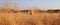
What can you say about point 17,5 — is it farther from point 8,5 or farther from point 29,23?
point 29,23

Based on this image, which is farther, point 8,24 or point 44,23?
point 44,23

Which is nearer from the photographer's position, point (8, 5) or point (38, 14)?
point (8, 5)

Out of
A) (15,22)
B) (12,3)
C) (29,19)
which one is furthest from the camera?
(29,19)

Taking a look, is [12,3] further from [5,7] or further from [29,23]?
[29,23]

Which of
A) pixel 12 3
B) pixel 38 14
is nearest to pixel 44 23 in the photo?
pixel 38 14

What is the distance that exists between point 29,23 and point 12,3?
0.64 m

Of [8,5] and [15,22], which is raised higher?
[8,5]

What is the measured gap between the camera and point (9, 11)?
2914 millimetres

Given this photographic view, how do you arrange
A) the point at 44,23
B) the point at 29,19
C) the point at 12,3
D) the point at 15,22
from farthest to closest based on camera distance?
the point at 29,19 → the point at 44,23 → the point at 15,22 → the point at 12,3

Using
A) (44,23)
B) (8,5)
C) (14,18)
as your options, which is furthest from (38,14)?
(8,5)

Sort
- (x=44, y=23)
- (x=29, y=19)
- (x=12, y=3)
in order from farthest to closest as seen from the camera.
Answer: (x=29, y=19) → (x=44, y=23) → (x=12, y=3)

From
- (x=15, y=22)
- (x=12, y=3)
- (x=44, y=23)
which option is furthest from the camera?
(x=44, y=23)

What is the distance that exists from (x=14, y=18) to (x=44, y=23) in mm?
576

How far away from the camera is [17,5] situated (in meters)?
2.76
